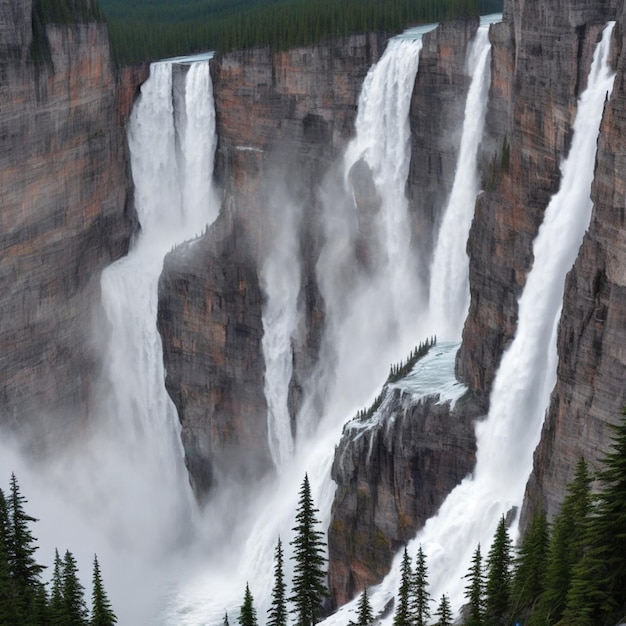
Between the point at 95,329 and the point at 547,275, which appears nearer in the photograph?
the point at 547,275

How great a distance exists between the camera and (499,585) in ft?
189

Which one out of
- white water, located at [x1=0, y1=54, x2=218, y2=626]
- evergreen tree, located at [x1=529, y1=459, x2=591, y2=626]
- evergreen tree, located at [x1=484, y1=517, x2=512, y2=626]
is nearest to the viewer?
evergreen tree, located at [x1=529, y1=459, x2=591, y2=626]

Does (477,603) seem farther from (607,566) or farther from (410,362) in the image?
(410,362)

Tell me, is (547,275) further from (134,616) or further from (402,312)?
(134,616)

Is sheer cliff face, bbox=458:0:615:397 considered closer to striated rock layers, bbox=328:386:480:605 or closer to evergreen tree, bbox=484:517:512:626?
striated rock layers, bbox=328:386:480:605

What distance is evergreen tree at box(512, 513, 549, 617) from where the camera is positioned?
54688 mm

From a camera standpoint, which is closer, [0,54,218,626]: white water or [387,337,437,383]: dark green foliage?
[387,337,437,383]: dark green foliage

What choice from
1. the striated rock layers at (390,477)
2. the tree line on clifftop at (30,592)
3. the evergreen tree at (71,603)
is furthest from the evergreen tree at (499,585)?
the evergreen tree at (71,603)

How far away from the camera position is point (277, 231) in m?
99.4

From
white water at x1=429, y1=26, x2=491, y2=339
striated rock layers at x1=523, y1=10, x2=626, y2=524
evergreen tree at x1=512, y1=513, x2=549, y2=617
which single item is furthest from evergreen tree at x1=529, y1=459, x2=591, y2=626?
white water at x1=429, y1=26, x2=491, y2=339

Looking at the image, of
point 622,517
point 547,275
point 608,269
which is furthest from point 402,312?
point 622,517

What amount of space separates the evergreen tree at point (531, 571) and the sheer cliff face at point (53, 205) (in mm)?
45811

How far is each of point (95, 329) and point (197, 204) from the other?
10.2 meters

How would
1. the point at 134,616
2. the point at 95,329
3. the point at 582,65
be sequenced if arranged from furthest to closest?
1. the point at 95,329
2. the point at 134,616
3. the point at 582,65
